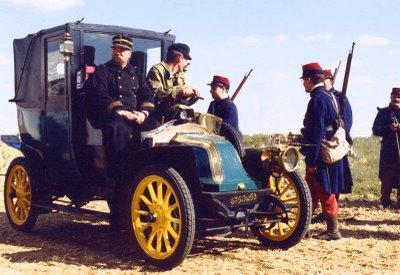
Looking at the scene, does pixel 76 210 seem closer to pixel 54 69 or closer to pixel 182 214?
pixel 54 69

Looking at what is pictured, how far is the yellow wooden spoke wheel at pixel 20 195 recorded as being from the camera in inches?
282

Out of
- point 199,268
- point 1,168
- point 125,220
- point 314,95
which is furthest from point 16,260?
point 1,168

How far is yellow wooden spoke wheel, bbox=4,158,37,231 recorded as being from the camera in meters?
7.16

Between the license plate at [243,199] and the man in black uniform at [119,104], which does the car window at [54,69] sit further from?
the license plate at [243,199]

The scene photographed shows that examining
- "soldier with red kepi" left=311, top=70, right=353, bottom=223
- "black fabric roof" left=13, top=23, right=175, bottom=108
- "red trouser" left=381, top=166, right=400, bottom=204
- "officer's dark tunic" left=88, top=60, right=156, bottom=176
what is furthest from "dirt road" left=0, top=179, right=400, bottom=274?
"red trouser" left=381, top=166, right=400, bottom=204

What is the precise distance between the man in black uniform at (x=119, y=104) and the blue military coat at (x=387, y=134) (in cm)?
502

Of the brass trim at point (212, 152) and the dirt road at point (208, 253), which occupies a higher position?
the brass trim at point (212, 152)

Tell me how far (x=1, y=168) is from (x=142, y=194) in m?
13.6

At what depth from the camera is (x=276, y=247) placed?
633cm

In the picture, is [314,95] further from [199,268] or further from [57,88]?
[57,88]

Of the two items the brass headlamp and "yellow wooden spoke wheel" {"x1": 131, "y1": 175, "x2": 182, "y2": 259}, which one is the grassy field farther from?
"yellow wooden spoke wheel" {"x1": 131, "y1": 175, "x2": 182, "y2": 259}

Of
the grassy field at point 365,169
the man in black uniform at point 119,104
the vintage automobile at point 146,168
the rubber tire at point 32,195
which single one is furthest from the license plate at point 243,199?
the rubber tire at point 32,195

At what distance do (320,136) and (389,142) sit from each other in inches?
152

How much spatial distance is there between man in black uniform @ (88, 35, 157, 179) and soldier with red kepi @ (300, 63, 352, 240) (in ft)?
6.16
